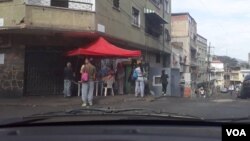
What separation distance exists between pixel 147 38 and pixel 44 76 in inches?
458

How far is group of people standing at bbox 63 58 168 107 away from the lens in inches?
646

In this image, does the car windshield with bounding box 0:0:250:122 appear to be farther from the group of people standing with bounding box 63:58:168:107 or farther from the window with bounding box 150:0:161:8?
the window with bounding box 150:0:161:8

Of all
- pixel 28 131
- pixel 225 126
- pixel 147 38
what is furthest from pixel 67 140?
pixel 147 38

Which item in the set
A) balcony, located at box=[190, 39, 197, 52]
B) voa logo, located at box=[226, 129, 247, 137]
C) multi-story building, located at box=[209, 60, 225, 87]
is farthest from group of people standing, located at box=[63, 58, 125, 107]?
multi-story building, located at box=[209, 60, 225, 87]

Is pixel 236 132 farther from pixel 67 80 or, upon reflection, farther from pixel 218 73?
pixel 218 73

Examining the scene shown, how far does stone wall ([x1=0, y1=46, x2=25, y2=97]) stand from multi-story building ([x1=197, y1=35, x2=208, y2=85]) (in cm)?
5129

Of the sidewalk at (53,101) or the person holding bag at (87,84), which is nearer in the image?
the sidewalk at (53,101)

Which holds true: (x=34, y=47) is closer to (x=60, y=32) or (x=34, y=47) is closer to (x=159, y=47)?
(x=60, y=32)

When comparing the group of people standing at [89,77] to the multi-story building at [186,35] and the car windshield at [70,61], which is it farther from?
the multi-story building at [186,35]

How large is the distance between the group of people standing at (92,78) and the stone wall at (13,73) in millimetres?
2003

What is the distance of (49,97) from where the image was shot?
62.4 feet

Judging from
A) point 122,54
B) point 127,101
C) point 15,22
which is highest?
point 15,22

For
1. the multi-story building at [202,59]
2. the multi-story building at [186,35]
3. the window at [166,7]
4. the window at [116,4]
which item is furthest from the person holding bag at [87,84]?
the multi-story building at [202,59]

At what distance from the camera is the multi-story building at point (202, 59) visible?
69669 mm
